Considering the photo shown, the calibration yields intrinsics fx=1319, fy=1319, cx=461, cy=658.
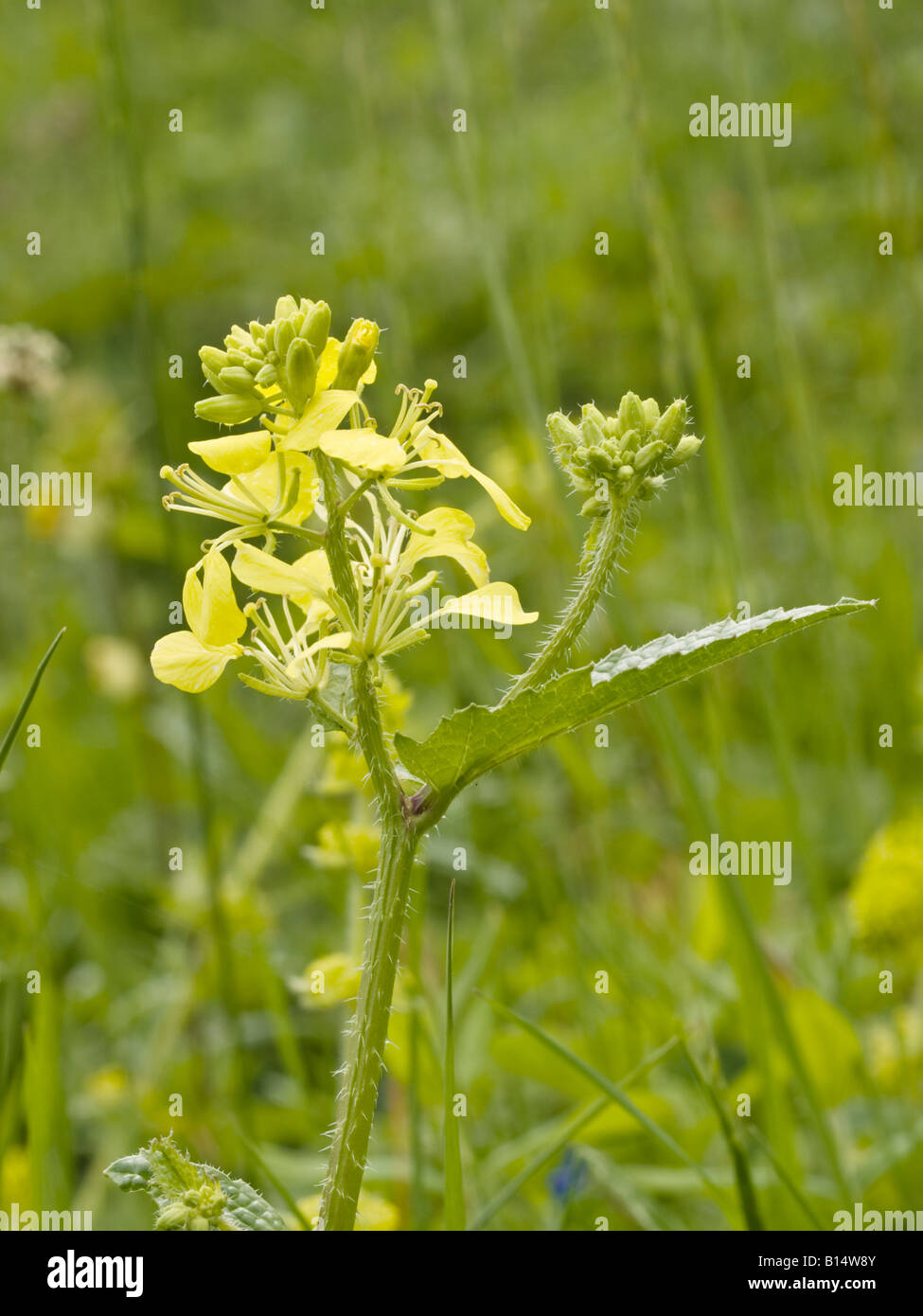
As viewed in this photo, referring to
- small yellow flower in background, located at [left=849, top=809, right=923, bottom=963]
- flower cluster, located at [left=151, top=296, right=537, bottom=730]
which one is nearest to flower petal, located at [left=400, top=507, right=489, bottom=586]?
flower cluster, located at [left=151, top=296, right=537, bottom=730]

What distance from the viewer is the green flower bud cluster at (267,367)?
0.76 metres

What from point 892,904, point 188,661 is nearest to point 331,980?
point 188,661

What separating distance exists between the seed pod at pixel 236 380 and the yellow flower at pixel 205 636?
0.10 meters

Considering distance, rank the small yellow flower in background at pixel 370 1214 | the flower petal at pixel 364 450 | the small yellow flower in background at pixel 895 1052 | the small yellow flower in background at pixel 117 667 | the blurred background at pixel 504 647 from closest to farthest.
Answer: the flower petal at pixel 364 450 < the small yellow flower in background at pixel 370 1214 < the blurred background at pixel 504 647 < the small yellow flower in background at pixel 895 1052 < the small yellow flower in background at pixel 117 667

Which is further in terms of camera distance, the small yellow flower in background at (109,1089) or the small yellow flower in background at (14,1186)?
the small yellow flower in background at (109,1089)

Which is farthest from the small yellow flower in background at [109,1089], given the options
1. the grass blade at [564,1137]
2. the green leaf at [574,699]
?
the green leaf at [574,699]

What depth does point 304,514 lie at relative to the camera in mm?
820

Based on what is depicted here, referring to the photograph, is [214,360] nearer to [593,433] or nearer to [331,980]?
[593,433]

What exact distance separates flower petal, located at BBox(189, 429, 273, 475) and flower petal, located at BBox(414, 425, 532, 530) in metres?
0.09

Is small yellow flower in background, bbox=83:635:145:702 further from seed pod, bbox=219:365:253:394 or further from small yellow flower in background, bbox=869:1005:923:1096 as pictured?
seed pod, bbox=219:365:253:394

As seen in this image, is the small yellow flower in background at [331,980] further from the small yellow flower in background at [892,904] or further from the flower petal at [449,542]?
the small yellow flower in background at [892,904]

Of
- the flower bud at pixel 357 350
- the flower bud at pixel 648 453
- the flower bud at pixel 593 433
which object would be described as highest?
the flower bud at pixel 357 350

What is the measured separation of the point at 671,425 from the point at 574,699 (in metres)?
0.18
